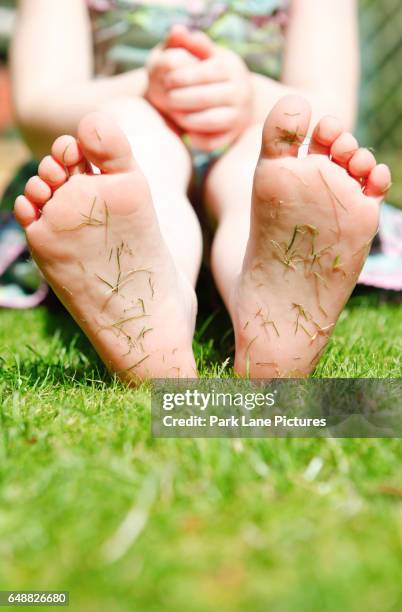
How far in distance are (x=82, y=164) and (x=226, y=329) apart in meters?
0.55

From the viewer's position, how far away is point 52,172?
947 mm

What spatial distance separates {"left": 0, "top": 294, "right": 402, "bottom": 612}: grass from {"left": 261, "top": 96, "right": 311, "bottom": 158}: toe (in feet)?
1.20

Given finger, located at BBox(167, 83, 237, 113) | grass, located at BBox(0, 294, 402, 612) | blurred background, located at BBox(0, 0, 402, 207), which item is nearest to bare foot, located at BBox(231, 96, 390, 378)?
grass, located at BBox(0, 294, 402, 612)

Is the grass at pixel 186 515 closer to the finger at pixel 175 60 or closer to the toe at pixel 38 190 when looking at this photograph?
the toe at pixel 38 190

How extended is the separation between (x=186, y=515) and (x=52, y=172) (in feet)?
1.68

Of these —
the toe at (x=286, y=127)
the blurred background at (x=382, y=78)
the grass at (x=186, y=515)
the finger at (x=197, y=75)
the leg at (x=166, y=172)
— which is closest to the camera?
the grass at (x=186, y=515)

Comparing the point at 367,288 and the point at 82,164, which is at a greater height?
the point at 82,164

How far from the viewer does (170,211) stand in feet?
3.96

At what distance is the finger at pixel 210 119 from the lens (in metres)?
1.33

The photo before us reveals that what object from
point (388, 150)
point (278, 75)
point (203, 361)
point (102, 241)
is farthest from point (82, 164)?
point (388, 150)

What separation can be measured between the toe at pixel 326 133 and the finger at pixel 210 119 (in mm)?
425

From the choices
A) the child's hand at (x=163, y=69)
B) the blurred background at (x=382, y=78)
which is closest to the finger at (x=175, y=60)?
the child's hand at (x=163, y=69)

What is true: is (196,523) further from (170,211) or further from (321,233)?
(170,211)

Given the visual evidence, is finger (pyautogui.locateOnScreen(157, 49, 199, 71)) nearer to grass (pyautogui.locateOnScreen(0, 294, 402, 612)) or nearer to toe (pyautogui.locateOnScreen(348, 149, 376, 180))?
toe (pyautogui.locateOnScreen(348, 149, 376, 180))
